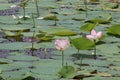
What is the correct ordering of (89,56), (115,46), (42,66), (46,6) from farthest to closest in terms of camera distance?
(46,6), (115,46), (89,56), (42,66)

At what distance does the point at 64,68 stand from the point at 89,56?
0.47 metres

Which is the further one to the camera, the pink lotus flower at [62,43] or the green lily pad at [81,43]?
the green lily pad at [81,43]

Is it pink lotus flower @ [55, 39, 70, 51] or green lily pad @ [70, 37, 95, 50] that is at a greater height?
pink lotus flower @ [55, 39, 70, 51]

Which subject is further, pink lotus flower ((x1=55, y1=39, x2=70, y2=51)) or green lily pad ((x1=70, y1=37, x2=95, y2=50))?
green lily pad ((x1=70, y1=37, x2=95, y2=50))

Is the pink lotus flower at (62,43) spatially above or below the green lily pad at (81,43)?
above

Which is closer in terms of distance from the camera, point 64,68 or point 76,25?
point 64,68

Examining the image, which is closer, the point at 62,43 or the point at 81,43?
the point at 62,43

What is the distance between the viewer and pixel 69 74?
6.93 feet

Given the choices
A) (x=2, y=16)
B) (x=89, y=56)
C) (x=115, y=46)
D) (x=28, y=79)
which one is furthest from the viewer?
(x=2, y=16)

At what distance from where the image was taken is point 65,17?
3.75m

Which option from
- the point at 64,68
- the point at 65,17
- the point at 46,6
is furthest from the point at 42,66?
the point at 46,6

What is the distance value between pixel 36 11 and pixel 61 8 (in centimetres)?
29

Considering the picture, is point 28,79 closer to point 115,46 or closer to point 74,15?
point 115,46

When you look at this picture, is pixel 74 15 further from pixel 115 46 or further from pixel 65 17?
pixel 115 46
